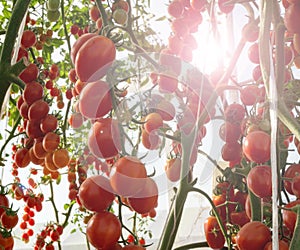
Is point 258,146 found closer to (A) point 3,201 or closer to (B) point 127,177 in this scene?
(B) point 127,177

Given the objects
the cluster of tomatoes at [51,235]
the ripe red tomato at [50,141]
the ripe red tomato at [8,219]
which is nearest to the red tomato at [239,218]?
the ripe red tomato at [50,141]

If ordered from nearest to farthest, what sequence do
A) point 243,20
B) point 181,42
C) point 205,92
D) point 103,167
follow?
point 205,92 → point 181,42 → point 103,167 → point 243,20

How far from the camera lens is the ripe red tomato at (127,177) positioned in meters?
0.52

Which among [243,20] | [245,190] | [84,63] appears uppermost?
[243,20]

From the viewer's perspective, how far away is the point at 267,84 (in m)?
0.47

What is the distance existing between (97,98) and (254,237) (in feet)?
0.79

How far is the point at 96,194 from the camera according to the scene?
536mm

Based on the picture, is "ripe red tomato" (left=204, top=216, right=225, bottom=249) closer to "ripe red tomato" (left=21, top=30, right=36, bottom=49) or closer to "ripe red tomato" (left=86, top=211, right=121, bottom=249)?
"ripe red tomato" (left=86, top=211, right=121, bottom=249)

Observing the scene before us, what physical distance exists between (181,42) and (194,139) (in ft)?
1.15

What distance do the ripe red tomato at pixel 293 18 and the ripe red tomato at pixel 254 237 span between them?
229 millimetres

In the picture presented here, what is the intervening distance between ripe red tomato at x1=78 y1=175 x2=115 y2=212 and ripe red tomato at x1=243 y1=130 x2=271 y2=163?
173 mm

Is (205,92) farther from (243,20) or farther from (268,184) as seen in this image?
(243,20)

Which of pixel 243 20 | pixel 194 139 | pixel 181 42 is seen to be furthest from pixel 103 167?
pixel 243 20

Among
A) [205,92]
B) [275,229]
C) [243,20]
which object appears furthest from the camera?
[243,20]
